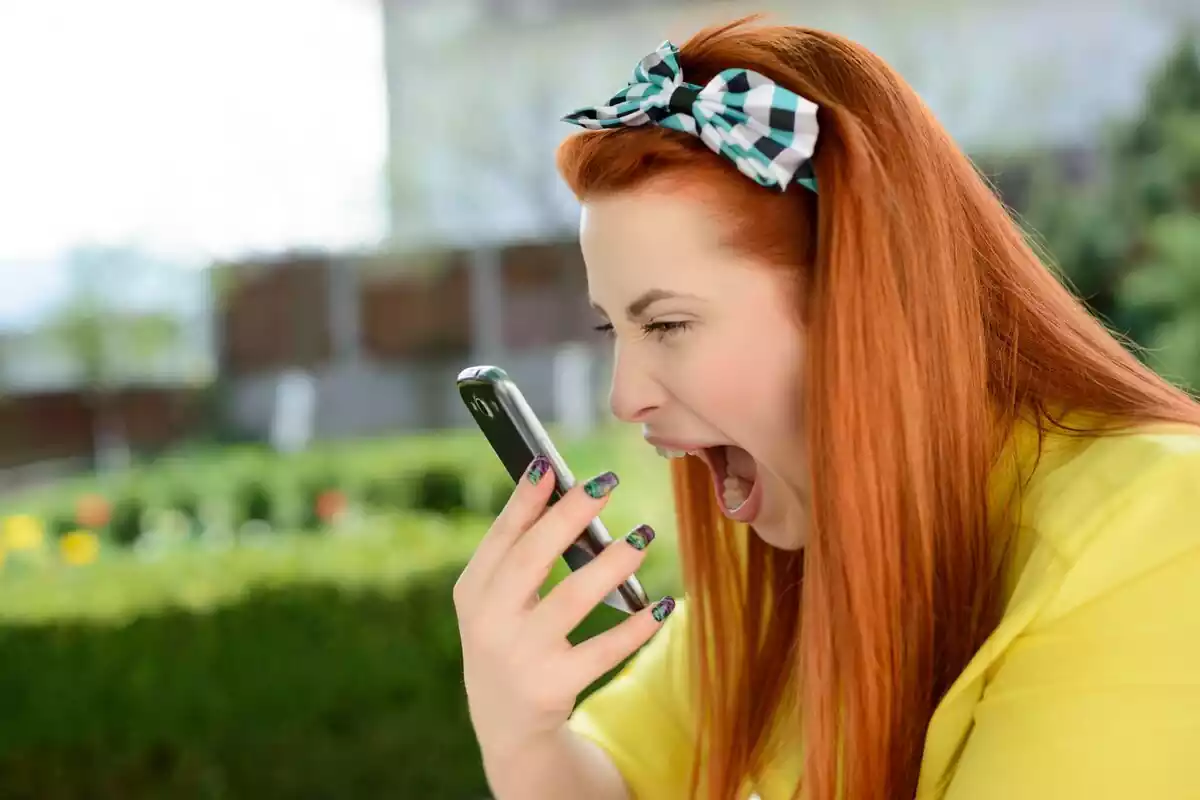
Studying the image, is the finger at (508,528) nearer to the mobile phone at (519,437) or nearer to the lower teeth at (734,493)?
the mobile phone at (519,437)

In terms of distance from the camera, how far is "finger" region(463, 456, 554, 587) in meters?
1.11

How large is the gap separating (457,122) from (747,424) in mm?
6723

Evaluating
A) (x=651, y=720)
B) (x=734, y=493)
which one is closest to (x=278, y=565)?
(x=651, y=720)

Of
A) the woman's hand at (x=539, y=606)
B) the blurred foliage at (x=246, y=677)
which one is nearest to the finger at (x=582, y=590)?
the woman's hand at (x=539, y=606)

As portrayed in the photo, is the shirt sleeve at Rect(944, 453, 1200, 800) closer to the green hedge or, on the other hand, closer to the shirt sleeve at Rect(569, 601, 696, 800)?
the shirt sleeve at Rect(569, 601, 696, 800)

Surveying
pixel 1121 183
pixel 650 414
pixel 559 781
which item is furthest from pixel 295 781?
pixel 1121 183

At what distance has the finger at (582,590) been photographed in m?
1.08

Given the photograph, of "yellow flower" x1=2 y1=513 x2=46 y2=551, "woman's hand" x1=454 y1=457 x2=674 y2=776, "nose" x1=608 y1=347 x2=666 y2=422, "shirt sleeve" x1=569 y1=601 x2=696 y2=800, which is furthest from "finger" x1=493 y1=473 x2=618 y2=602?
"yellow flower" x1=2 y1=513 x2=46 y2=551

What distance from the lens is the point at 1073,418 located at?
1090mm

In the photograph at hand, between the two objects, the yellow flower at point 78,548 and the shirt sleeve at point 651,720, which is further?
the yellow flower at point 78,548

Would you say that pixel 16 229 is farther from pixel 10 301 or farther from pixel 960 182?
pixel 960 182

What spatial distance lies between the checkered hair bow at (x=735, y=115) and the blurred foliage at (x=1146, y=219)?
11.2 feet

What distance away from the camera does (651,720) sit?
56.3 inches

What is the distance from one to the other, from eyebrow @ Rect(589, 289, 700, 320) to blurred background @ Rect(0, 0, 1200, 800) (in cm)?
198
